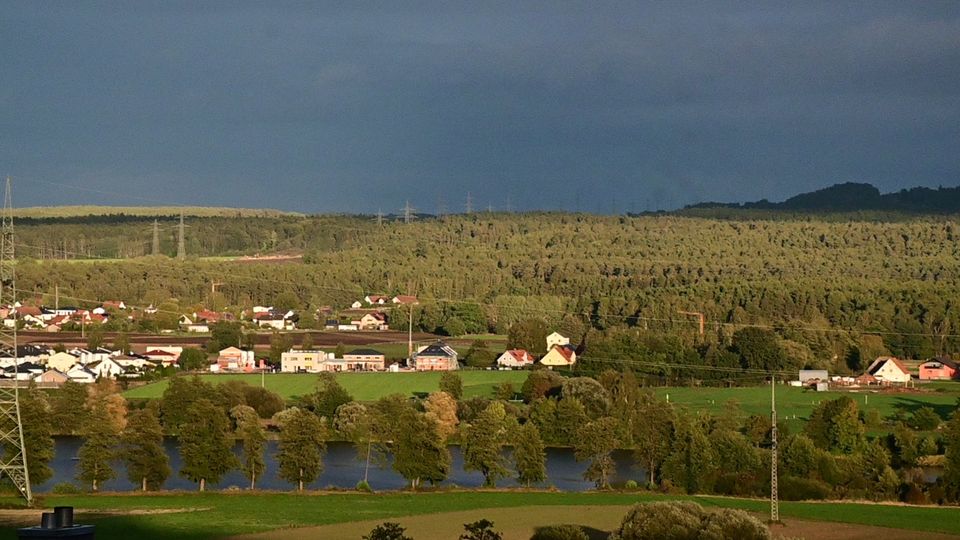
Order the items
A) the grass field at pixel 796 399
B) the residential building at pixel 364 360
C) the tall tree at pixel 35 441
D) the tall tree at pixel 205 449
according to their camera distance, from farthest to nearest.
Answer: the residential building at pixel 364 360
the grass field at pixel 796 399
the tall tree at pixel 205 449
the tall tree at pixel 35 441

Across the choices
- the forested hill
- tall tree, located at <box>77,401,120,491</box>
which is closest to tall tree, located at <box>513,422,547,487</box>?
tall tree, located at <box>77,401,120,491</box>

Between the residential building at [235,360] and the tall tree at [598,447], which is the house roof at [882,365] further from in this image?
the residential building at [235,360]

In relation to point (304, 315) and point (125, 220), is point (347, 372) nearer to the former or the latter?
point (304, 315)

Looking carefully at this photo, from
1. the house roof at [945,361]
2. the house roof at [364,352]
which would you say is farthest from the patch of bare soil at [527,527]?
the house roof at [364,352]

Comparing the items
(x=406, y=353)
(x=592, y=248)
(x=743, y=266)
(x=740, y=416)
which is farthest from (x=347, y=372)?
(x=592, y=248)

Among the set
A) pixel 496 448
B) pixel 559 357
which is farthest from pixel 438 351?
pixel 496 448

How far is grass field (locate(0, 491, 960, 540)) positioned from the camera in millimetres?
23984

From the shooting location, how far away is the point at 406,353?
2532 inches

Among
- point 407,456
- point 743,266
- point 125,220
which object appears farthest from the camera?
point 125,220

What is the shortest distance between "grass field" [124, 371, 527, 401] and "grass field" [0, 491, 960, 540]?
19.6 meters

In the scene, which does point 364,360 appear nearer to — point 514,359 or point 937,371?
point 514,359

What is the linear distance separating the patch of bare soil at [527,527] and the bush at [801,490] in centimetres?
516

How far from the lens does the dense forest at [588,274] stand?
68062 millimetres

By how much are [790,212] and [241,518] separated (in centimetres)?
11543
